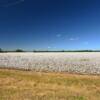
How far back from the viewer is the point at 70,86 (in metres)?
15.7

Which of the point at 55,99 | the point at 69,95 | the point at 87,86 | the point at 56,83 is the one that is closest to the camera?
the point at 55,99

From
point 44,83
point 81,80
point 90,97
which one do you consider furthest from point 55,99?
point 81,80

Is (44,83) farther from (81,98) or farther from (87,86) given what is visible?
(81,98)

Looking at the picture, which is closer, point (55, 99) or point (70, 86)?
point (55, 99)

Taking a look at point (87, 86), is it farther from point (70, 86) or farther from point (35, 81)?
point (35, 81)

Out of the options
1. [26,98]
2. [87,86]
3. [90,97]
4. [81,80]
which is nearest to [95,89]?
[87,86]

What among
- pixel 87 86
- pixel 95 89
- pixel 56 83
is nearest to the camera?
pixel 95 89

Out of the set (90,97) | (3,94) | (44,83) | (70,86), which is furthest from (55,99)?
(44,83)

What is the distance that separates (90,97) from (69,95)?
112 cm

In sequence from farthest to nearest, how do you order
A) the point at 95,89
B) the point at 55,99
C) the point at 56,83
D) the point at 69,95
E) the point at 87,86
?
the point at 56,83 → the point at 87,86 → the point at 95,89 → the point at 69,95 → the point at 55,99

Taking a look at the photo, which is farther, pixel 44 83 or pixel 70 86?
pixel 44 83

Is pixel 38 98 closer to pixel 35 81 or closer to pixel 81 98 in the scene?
pixel 81 98

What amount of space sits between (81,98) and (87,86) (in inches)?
138

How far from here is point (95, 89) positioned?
14414 mm
